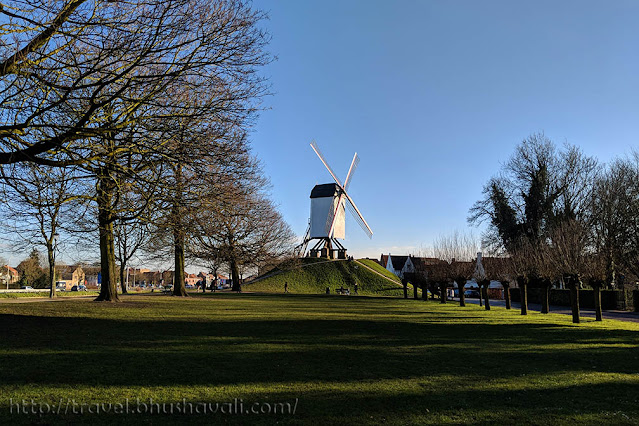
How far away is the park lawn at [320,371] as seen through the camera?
21.2ft

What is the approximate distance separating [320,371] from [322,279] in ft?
195

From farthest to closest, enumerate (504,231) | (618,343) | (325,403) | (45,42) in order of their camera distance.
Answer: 1. (504,231)
2. (618,343)
3. (45,42)
4. (325,403)

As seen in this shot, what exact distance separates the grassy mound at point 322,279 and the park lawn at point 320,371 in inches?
1895

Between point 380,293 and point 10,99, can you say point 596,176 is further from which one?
point 10,99

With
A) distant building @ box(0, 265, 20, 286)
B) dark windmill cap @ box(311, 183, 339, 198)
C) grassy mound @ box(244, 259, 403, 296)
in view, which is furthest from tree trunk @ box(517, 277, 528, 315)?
distant building @ box(0, 265, 20, 286)

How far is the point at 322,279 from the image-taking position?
6794 cm

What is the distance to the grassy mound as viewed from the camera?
210ft

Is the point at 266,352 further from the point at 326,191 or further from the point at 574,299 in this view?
the point at 326,191

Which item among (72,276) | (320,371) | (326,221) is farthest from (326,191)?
(72,276)

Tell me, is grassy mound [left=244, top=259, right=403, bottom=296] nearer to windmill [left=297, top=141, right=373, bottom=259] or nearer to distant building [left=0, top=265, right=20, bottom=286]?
windmill [left=297, top=141, right=373, bottom=259]

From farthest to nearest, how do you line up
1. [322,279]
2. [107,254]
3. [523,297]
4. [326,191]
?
[326,191]
[322,279]
[523,297]
[107,254]

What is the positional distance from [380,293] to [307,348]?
5204 centimetres

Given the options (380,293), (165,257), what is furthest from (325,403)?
(380,293)

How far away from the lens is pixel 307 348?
11.5 metres
